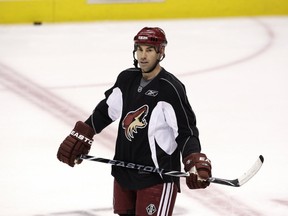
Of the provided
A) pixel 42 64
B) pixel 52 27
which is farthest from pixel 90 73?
pixel 52 27

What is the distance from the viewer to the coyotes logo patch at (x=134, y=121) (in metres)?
3.68

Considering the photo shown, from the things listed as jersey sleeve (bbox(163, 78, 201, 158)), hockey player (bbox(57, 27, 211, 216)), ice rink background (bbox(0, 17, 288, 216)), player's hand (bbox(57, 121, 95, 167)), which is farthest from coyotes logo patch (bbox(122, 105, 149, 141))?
ice rink background (bbox(0, 17, 288, 216))

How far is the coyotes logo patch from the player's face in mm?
162

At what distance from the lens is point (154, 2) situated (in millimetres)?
10914

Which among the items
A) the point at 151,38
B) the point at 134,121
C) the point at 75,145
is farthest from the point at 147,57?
the point at 75,145

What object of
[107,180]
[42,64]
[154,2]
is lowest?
[107,180]

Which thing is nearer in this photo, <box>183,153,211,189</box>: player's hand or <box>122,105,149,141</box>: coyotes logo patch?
<box>183,153,211,189</box>: player's hand

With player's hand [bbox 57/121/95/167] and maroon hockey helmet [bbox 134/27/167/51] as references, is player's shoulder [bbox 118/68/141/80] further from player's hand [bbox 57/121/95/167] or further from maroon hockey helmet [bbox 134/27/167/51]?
player's hand [bbox 57/121/95/167]

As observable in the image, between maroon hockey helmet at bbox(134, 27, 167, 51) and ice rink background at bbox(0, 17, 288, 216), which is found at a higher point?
maroon hockey helmet at bbox(134, 27, 167, 51)

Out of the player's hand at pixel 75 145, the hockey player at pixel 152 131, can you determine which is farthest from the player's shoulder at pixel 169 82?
the player's hand at pixel 75 145

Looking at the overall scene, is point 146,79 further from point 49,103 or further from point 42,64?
point 42,64

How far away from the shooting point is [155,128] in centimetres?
368

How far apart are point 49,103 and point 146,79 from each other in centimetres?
362

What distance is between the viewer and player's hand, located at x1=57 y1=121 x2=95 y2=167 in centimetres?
382
